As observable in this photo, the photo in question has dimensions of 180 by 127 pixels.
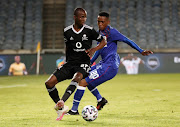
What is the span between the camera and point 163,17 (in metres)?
26.6

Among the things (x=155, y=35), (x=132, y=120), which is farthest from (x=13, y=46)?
(x=132, y=120)

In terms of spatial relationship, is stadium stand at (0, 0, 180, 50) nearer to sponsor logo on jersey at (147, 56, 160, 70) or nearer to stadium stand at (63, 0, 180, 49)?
stadium stand at (63, 0, 180, 49)

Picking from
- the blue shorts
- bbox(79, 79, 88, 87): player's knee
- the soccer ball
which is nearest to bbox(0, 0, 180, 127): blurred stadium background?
the blue shorts

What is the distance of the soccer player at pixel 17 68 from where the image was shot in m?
21.5

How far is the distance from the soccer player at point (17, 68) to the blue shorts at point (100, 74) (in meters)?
15.1

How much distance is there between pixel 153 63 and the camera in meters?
22.2

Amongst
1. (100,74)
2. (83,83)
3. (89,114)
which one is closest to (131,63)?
(100,74)

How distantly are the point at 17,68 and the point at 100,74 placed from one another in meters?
15.7

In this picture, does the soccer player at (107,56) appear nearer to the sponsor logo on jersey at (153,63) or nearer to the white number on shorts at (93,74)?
the white number on shorts at (93,74)

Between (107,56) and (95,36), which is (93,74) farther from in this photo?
(95,36)

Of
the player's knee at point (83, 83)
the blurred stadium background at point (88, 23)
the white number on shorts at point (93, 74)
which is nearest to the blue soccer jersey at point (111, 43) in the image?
the white number on shorts at point (93, 74)

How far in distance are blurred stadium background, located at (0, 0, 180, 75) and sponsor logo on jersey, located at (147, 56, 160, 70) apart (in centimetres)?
166

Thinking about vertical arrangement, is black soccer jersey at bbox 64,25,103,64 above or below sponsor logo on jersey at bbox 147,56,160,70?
above

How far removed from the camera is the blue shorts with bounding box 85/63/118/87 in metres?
6.80
